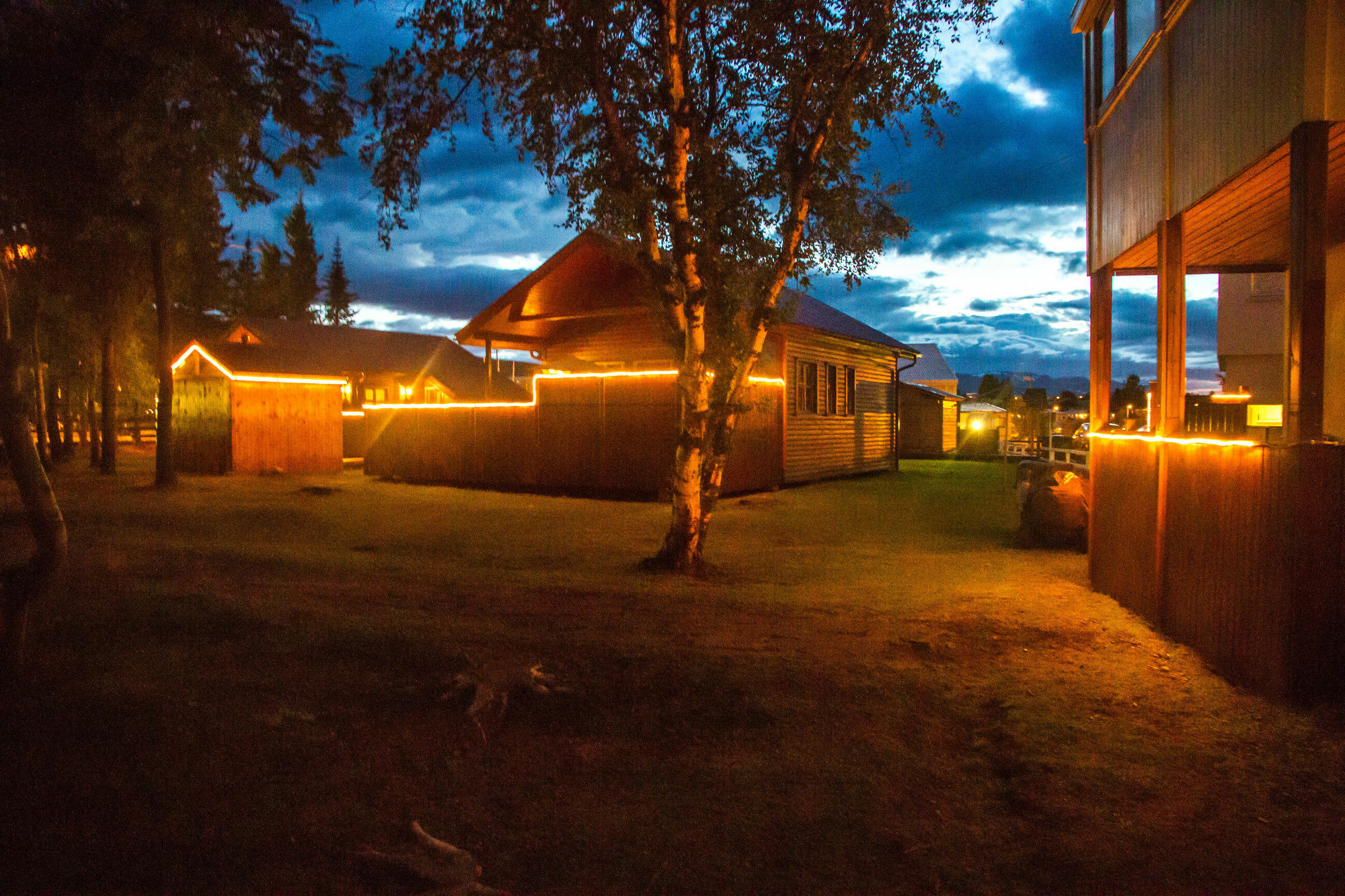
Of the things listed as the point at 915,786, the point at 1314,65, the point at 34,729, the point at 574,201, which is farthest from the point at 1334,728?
the point at 574,201

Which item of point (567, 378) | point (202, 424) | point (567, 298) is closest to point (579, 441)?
point (567, 378)

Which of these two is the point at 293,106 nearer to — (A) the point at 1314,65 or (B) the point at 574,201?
(B) the point at 574,201

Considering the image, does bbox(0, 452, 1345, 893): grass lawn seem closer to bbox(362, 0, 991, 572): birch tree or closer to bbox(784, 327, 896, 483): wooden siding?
bbox(362, 0, 991, 572): birch tree

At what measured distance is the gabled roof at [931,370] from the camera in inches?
2312

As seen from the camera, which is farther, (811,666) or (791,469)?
(791,469)

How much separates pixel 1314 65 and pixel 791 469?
1495 cm

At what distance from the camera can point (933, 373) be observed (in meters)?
59.2

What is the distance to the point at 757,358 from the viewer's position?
Answer: 869 cm

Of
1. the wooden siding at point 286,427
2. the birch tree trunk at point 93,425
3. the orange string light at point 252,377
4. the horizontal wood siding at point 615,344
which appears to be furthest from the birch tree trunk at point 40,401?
the horizontal wood siding at point 615,344

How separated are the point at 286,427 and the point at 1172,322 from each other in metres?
21.1

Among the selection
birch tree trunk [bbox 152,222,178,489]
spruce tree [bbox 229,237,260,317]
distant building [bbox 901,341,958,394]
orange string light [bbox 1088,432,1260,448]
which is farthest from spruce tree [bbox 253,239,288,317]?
orange string light [bbox 1088,432,1260,448]

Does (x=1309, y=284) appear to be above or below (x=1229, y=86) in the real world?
below

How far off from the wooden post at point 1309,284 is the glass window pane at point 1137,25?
2.95m

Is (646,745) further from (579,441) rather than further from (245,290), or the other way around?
(245,290)
